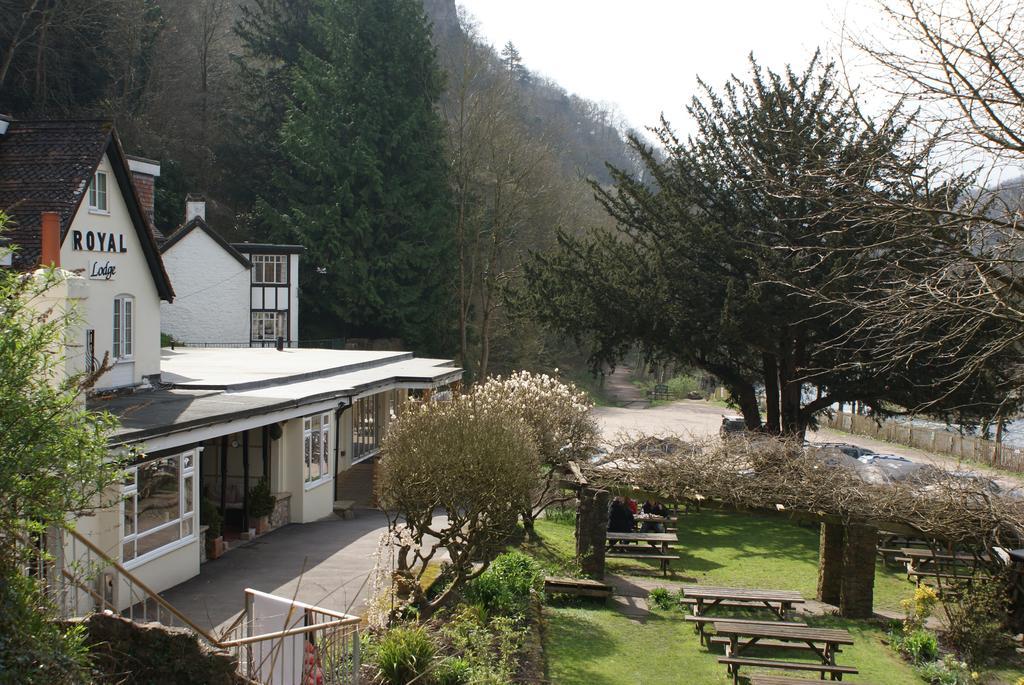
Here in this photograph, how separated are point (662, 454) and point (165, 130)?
3870cm

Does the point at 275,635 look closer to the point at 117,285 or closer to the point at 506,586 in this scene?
the point at 506,586

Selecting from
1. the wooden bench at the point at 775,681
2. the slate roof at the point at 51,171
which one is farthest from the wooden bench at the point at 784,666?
the slate roof at the point at 51,171

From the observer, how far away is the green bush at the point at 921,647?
12.9 meters

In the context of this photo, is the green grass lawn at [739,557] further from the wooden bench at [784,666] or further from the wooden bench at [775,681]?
the wooden bench at [775,681]

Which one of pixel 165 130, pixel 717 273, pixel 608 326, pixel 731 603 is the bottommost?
pixel 731 603

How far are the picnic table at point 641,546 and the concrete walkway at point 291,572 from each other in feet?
16.3

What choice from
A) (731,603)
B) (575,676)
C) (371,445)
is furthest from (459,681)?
(371,445)

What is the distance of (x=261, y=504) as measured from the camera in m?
17.8

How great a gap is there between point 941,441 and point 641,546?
97.3ft

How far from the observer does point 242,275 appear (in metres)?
40.7

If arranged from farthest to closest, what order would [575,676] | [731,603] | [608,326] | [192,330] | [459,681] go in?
[192,330]
[608,326]
[731,603]
[575,676]
[459,681]

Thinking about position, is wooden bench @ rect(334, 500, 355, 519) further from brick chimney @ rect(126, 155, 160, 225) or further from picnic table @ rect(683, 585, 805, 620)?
brick chimney @ rect(126, 155, 160, 225)

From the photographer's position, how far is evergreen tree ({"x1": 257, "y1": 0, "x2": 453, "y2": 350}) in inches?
1789

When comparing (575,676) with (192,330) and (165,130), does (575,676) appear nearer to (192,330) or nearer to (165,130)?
(192,330)
